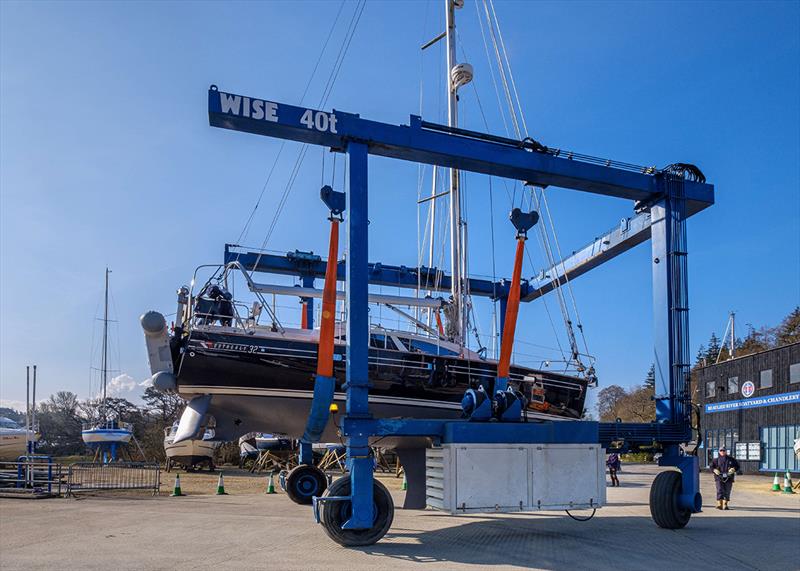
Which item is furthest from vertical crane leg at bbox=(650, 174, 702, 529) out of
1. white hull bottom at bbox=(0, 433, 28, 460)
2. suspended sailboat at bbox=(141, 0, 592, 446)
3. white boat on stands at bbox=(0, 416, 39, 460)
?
white hull bottom at bbox=(0, 433, 28, 460)

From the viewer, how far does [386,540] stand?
968 cm

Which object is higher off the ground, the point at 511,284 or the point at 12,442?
the point at 511,284

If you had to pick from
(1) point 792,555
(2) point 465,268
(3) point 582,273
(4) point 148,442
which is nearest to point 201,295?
(2) point 465,268

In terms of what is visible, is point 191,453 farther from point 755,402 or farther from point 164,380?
point 755,402

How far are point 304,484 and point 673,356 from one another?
7923 mm

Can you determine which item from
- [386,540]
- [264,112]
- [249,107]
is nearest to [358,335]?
[386,540]

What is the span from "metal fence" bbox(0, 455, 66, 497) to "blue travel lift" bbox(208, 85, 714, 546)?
10.2 metres

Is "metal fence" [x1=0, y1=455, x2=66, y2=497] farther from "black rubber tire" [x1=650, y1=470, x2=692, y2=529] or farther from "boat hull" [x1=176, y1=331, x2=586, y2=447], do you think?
"black rubber tire" [x1=650, y1=470, x2=692, y2=529]

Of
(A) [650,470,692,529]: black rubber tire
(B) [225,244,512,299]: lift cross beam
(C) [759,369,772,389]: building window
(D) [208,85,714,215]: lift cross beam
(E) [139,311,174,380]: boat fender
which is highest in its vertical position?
(D) [208,85,714,215]: lift cross beam

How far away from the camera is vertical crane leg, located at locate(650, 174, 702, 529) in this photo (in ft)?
36.3

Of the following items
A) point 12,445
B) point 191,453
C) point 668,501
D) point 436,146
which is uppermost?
point 436,146

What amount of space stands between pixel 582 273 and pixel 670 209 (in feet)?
10.8

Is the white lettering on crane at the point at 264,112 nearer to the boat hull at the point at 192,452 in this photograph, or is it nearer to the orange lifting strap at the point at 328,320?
the orange lifting strap at the point at 328,320

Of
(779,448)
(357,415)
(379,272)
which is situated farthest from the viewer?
(779,448)
